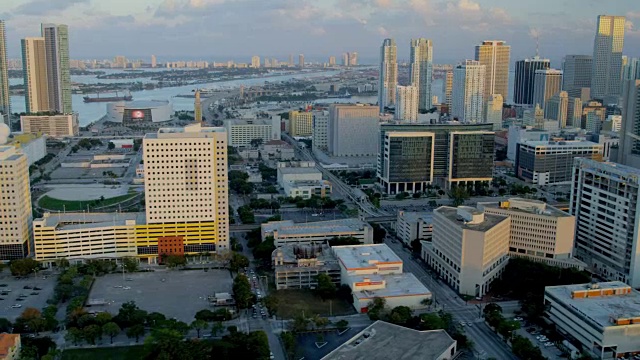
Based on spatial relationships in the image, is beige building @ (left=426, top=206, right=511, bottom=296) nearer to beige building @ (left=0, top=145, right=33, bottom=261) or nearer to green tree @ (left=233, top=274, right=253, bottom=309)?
green tree @ (left=233, top=274, right=253, bottom=309)

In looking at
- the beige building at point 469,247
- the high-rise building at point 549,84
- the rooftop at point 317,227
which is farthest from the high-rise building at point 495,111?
the beige building at point 469,247

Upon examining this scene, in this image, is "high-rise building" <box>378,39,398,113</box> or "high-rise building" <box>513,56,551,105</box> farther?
"high-rise building" <box>513,56,551,105</box>

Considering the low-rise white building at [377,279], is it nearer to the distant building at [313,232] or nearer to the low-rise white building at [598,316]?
the distant building at [313,232]

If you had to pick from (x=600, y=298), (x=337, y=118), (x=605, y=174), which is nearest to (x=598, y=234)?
(x=605, y=174)

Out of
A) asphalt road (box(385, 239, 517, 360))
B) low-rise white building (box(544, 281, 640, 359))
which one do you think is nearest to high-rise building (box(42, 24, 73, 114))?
asphalt road (box(385, 239, 517, 360))

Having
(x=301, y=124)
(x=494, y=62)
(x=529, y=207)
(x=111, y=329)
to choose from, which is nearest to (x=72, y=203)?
(x=111, y=329)
